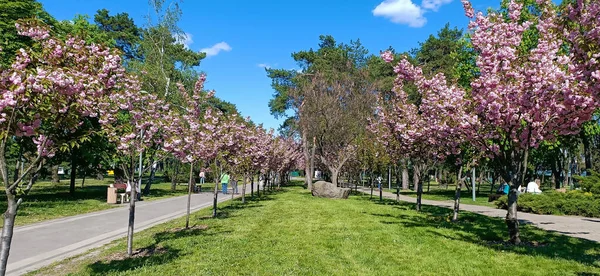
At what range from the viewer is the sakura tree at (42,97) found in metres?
4.49

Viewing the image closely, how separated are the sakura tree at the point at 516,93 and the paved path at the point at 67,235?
1075 cm

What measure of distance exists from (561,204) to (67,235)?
20.6 meters

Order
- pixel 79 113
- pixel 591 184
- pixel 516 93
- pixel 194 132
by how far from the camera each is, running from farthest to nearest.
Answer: pixel 591 184 < pixel 194 132 < pixel 516 93 < pixel 79 113

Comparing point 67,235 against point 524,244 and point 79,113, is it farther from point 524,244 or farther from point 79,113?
point 524,244

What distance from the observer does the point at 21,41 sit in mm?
20094

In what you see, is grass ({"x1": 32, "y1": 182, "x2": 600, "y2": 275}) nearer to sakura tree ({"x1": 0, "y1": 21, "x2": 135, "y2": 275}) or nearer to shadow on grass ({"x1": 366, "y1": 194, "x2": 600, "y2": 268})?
shadow on grass ({"x1": 366, "y1": 194, "x2": 600, "y2": 268})

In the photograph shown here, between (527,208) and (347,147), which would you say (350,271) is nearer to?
(527,208)

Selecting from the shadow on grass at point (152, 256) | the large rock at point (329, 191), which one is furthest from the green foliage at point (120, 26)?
the shadow on grass at point (152, 256)

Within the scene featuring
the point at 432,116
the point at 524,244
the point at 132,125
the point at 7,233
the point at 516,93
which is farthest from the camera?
the point at 432,116

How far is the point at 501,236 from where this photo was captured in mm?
11352

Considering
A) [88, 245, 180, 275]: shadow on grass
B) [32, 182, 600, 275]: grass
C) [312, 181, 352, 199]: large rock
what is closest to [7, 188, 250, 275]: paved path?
[32, 182, 600, 275]: grass

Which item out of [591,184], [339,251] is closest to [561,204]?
[591,184]

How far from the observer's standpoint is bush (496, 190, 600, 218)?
677 inches

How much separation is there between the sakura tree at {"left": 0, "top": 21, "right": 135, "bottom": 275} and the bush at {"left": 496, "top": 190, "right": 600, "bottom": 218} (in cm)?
1977
